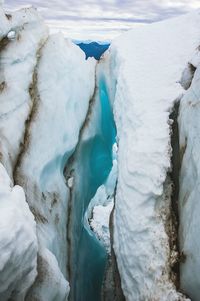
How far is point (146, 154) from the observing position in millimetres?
3262

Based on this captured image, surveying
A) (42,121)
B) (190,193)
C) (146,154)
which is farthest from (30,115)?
(190,193)

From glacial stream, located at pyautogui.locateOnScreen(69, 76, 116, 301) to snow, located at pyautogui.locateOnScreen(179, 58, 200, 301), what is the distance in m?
1.62

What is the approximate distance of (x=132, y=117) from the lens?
378 centimetres

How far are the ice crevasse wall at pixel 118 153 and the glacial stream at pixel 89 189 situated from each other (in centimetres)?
21

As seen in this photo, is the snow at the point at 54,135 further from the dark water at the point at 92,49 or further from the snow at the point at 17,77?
the dark water at the point at 92,49

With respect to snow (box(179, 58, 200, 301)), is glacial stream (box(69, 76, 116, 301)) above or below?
below

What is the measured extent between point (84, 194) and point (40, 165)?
1547mm

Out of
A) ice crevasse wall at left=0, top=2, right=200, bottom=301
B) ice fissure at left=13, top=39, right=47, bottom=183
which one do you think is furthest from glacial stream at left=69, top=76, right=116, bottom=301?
ice fissure at left=13, top=39, right=47, bottom=183

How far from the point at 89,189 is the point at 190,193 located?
8.92 feet

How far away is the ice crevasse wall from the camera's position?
2596mm

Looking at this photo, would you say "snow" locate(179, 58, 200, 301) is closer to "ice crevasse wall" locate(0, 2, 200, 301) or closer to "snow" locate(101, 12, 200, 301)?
"ice crevasse wall" locate(0, 2, 200, 301)

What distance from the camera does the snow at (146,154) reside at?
2.88 meters

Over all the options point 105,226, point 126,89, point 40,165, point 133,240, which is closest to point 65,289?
point 133,240

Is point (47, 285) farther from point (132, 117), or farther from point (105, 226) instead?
point (105, 226)
